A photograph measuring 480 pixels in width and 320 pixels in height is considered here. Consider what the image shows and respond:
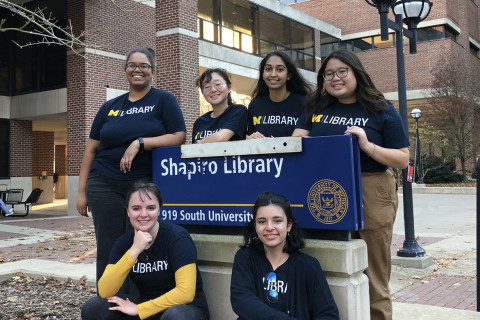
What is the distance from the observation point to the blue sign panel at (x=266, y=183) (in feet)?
8.00

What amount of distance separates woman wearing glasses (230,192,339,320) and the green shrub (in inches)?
929

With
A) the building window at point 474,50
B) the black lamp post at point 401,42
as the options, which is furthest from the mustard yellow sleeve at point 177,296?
the building window at point 474,50

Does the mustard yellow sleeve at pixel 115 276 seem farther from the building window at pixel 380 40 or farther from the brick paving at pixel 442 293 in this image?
the building window at pixel 380 40

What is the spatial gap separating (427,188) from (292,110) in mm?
20612

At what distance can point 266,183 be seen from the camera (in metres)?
2.67

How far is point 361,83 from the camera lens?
8.93ft

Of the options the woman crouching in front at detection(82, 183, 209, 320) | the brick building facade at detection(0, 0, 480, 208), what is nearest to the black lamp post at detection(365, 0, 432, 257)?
the brick building facade at detection(0, 0, 480, 208)

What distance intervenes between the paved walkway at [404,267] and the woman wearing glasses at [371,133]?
0.88 metres

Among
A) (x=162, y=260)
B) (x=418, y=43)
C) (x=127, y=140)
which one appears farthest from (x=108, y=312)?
(x=418, y=43)

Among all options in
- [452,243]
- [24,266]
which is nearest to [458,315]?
[24,266]

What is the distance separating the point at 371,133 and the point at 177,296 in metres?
1.38

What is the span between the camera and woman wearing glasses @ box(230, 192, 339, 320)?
7.75 feet

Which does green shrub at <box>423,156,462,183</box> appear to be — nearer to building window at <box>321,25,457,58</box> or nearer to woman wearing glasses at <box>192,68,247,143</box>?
building window at <box>321,25,457,58</box>

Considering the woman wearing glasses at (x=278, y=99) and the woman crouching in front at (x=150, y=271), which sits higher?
the woman wearing glasses at (x=278, y=99)
